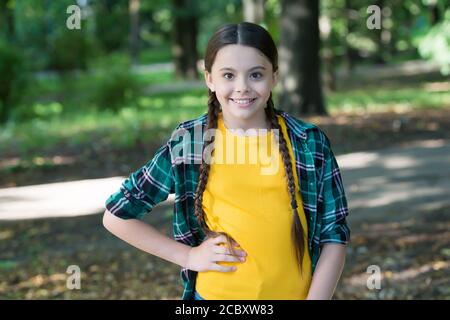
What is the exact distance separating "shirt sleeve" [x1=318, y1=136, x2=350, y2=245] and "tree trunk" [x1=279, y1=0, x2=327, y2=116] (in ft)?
39.0

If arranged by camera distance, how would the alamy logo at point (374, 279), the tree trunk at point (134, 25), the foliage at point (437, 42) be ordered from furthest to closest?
the tree trunk at point (134, 25) → the foliage at point (437, 42) → the alamy logo at point (374, 279)

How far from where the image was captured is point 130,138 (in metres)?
12.5

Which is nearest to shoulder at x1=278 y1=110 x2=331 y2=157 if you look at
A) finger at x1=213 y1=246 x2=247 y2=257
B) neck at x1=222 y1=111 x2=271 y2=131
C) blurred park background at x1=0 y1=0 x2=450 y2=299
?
neck at x1=222 y1=111 x2=271 y2=131

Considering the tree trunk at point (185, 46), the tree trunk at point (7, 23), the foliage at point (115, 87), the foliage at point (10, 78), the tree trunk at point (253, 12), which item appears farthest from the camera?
the tree trunk at point (185, 46)

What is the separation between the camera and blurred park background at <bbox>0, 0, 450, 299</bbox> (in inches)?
239

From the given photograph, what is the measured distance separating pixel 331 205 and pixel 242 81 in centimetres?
46

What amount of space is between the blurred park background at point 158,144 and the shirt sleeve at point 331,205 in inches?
125

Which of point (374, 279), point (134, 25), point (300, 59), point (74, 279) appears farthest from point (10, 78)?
point (134, 25)

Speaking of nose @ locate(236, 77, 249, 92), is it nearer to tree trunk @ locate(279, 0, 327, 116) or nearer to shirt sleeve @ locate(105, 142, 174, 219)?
shirt sleeve @ locate(105, 142, 174, 219)

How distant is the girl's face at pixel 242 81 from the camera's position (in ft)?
7.13

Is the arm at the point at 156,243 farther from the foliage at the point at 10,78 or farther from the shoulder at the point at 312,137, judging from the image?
the foliage at the point at 10,78

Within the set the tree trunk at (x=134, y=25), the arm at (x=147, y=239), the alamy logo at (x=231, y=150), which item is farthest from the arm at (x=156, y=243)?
the tree trunk at (x=134, y=25)
